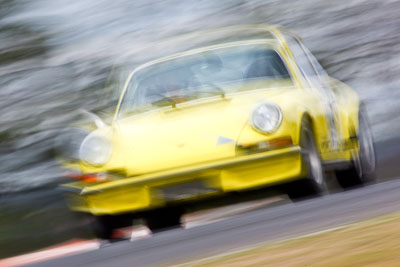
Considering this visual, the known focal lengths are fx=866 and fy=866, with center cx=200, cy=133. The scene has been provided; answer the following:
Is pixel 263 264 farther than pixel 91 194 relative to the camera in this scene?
No

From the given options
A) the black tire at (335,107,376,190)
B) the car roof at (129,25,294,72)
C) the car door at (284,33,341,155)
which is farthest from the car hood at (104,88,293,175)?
the black tire at (335,107,376,190)

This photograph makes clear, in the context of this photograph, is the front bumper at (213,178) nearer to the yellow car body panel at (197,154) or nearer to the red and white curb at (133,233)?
the yellow car body panel at (197,154)

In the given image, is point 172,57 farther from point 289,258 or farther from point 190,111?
point 289,258

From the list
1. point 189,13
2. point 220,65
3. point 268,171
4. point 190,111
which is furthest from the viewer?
point 189,13

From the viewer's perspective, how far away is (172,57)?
5.12 m

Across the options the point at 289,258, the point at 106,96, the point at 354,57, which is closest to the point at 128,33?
the point at 354,57

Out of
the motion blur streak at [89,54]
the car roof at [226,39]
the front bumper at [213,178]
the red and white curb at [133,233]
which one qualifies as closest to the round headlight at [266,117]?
the front bumper at [213,178]

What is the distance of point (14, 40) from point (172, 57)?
17.2 feet

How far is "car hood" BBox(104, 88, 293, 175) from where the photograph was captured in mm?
4332

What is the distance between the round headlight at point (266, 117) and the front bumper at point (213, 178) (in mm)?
126

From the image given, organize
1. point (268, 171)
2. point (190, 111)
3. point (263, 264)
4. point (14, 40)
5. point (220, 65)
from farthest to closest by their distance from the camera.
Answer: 1. point (14, 40)
2. point (220, 65)
3. point (190, 111)
4. point (268, 171)
5. point (263, 264)

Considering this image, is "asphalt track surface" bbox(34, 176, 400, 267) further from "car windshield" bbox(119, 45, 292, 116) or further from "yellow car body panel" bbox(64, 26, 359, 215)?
"car windshield" bbox(119, 45, 292, 116)

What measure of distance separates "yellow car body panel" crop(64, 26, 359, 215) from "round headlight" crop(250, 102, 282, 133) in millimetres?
26

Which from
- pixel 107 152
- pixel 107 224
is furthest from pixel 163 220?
pixel 107 152
